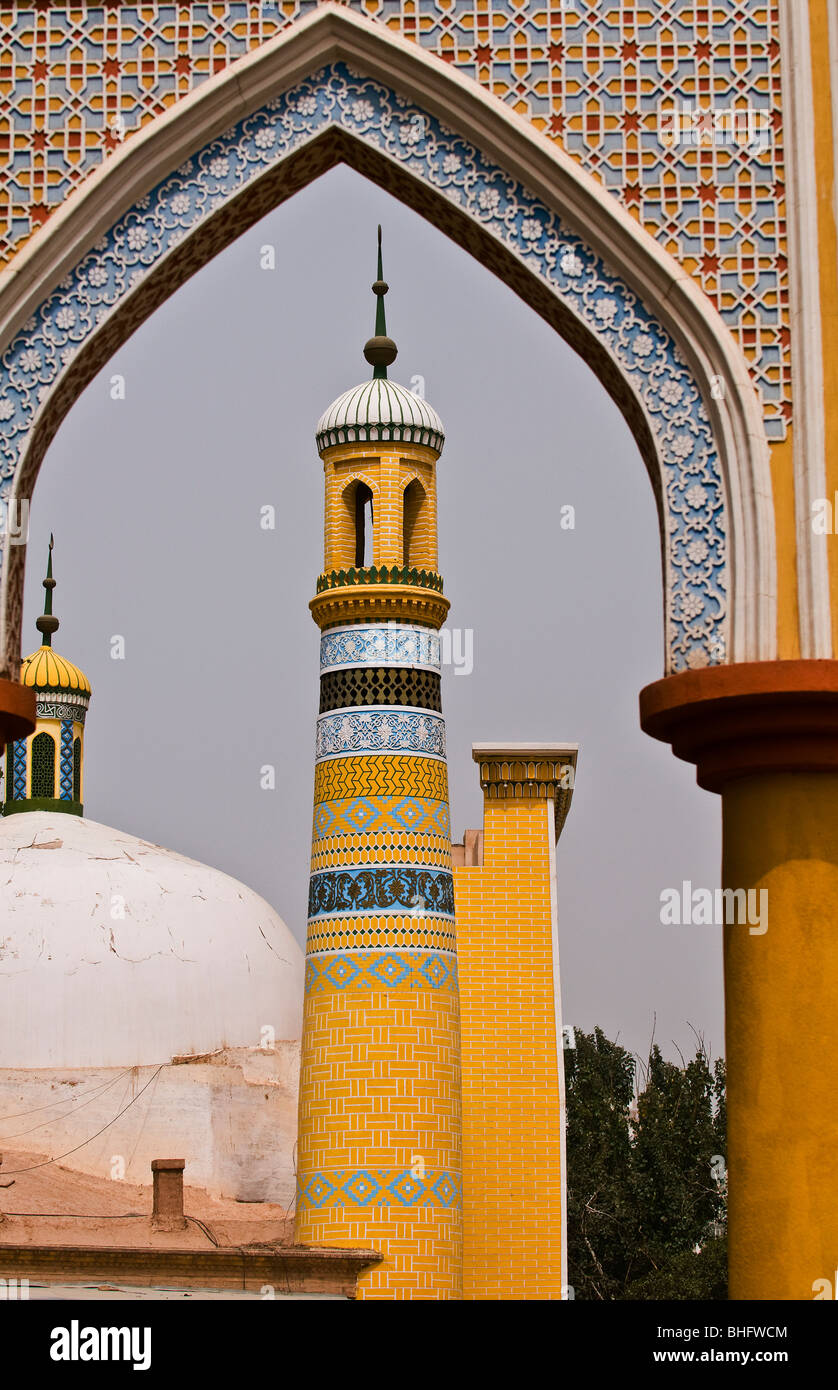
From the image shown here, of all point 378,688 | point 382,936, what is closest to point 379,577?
point 378,688

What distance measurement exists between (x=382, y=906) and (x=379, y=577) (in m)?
1.50

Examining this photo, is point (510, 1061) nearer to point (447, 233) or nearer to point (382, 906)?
point (382, 906)

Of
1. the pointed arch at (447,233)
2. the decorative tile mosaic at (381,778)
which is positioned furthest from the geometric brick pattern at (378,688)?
the pointed arch at (447,233)

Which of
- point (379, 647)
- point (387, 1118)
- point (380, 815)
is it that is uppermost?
point (379, 647)

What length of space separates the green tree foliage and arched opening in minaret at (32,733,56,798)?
264 inches

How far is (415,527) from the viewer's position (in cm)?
1050

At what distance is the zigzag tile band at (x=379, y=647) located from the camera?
10.1m

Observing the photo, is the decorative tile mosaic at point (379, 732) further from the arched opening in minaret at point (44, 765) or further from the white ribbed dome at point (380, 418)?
the arched opening in minaret at point (44, 765)

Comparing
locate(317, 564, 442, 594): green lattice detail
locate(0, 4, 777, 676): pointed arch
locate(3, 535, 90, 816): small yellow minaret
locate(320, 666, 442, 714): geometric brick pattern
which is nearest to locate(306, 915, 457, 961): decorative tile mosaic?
locate(320, 666, 442, 714): geometric brick pattern

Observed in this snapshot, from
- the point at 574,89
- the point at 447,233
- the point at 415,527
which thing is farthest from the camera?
the point at 415,527

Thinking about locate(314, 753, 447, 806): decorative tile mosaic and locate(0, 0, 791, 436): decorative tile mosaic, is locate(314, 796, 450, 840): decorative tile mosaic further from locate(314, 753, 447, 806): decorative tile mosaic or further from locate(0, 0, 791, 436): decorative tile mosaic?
locate(0, 0, 791, 436): decorative tile mosaic

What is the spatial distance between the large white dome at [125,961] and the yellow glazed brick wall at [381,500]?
4.78m

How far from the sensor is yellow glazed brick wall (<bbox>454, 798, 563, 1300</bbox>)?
10.7 metres
